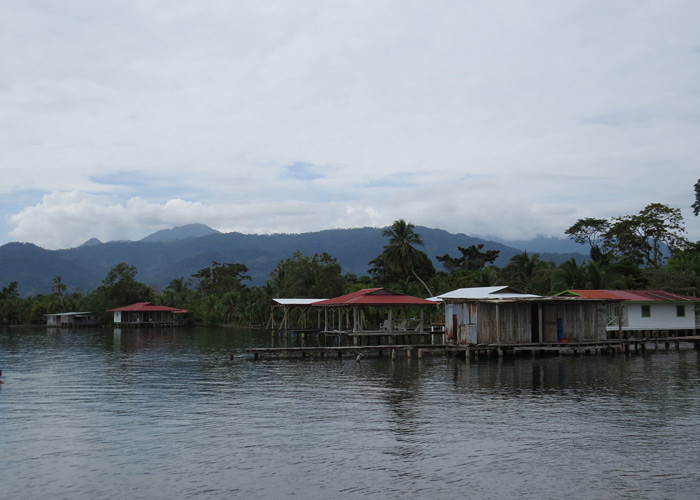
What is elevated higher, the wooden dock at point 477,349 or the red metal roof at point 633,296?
the red metal roof at point 633,296

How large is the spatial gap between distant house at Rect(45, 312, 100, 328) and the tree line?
1.64 m

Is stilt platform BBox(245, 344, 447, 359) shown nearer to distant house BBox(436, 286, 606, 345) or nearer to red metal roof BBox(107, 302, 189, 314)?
distant house BBox(436, 286, 606, 345)

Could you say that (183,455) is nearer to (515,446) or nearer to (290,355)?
(515,446)

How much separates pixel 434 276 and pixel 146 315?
5111 centimetres

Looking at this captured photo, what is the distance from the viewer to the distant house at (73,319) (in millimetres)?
112875

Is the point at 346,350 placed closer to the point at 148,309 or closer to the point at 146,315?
the point at 148,309

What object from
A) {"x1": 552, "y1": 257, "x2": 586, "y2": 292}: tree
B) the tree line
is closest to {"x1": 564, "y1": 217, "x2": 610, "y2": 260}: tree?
the tree line

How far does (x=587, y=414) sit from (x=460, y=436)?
5671mm

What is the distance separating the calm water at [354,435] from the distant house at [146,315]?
7334 cm

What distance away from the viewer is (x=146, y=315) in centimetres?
11244

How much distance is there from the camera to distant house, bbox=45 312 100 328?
370 ft

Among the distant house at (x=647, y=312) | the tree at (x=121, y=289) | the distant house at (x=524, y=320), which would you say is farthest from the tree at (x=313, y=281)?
the tree at (x=121, y=289)

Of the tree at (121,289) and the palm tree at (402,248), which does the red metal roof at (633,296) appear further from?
the tree at (121,289)

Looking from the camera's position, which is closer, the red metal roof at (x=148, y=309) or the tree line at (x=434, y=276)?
the tree line at (x=434, y=276)
